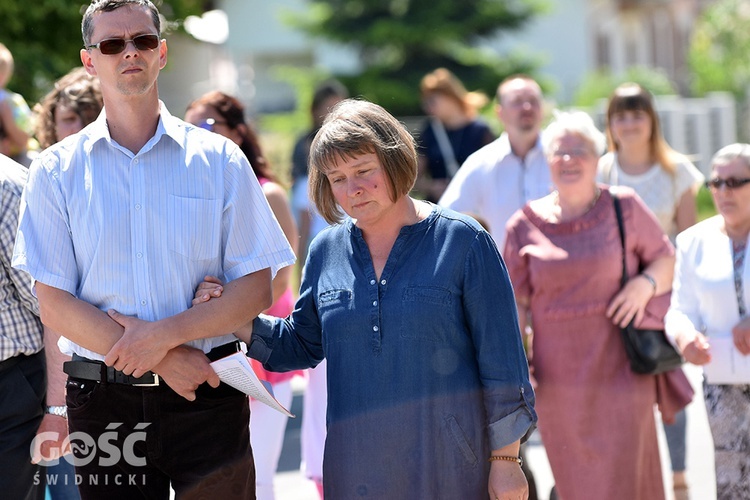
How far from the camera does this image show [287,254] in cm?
379

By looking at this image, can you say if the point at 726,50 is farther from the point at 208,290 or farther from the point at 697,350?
the point at 208,290

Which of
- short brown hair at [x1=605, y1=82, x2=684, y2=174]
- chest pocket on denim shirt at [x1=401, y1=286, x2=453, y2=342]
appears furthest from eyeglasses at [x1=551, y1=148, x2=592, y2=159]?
chest pocket on denim shirt at [x1=401, y1=286, x2=453, y2=342]

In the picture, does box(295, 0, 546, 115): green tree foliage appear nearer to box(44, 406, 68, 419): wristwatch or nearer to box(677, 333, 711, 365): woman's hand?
box(677, 333, 711, 365): woman's hand

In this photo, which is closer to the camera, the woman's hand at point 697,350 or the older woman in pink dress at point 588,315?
the woman's hand at point 697,350

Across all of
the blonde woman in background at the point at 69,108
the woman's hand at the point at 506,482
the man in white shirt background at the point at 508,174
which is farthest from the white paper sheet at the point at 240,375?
the man in white shirt background at the point at 508,174

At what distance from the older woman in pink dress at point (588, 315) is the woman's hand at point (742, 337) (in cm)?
46

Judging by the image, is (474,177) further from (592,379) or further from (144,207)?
(144,207)

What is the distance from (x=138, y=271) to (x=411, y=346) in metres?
0.88

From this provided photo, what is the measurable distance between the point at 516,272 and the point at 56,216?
8.29 ft

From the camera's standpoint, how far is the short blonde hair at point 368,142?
11.8ft

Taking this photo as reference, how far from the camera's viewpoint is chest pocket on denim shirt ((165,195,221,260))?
3.57m

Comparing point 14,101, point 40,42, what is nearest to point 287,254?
point 14,101

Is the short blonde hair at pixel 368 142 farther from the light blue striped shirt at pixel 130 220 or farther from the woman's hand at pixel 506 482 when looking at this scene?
the woman's hand at pixel 506 482

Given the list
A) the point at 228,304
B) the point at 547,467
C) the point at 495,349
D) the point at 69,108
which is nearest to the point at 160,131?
the point at 228,304
